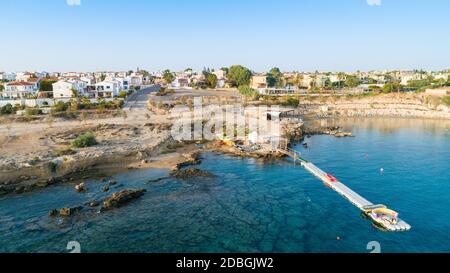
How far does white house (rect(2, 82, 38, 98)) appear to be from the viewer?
75.7 meters

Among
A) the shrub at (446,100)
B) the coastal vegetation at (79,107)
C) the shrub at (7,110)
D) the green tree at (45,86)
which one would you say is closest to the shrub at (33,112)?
the coastal vegetation at (79,107)

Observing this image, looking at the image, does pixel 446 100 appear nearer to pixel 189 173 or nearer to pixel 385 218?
pixel 385 218

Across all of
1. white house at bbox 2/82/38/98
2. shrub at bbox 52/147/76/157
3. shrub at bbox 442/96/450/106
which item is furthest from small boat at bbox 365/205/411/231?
white house at bbox 2/82/38/98

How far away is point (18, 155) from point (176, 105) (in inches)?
1612

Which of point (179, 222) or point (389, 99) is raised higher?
point (389, 99)

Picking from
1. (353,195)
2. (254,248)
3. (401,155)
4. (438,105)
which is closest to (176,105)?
(401,155)

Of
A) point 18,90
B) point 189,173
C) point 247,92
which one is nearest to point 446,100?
point 247,92

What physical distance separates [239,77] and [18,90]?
227 feet

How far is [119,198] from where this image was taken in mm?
25344

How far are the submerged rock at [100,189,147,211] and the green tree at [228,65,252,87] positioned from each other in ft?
314

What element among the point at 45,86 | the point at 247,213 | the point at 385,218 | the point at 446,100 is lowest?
the point at 247,213

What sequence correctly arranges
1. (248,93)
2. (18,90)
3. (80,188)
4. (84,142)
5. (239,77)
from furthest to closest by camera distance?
1. (239,77)
2. (248,93)
3. (18,90)
4. (84,142)
5. (80,188)
